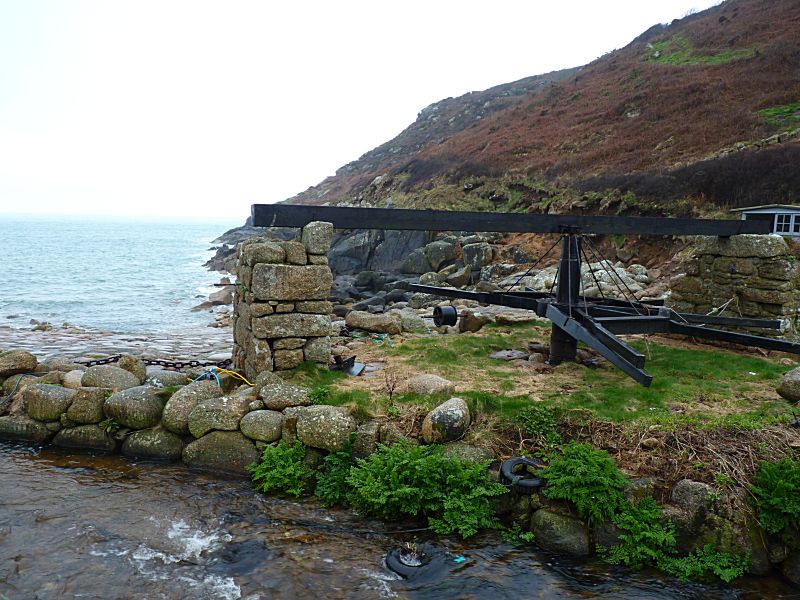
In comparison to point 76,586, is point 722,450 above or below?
above

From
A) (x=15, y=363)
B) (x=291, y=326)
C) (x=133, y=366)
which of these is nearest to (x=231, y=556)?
(x=291, y=326)

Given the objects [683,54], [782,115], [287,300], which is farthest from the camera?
[683,54]

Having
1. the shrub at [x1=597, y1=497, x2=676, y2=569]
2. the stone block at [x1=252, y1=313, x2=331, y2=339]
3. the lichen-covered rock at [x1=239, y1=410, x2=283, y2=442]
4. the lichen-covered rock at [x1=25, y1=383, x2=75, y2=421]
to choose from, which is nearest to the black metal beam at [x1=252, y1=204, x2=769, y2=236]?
the stone block at [x1=252, y1=313, x2=331, y2=339]

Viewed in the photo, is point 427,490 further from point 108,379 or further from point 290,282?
point 108,379

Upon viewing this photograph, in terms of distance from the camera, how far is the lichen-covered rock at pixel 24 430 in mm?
8148

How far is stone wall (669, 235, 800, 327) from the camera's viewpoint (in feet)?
34.0

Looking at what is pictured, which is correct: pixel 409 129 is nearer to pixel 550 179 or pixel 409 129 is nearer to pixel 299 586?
pixel 550 179

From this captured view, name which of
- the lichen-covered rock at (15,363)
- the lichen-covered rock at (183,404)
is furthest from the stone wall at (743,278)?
the lichen-covered rock at (15,363)

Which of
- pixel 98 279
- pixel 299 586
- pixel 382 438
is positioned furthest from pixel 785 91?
pixel 98 279

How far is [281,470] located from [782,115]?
2778 centimetres

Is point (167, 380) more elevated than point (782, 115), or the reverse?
point (782, 115)

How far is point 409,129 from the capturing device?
67.2 meters

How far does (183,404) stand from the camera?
7.84m

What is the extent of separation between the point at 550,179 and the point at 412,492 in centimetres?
2507
